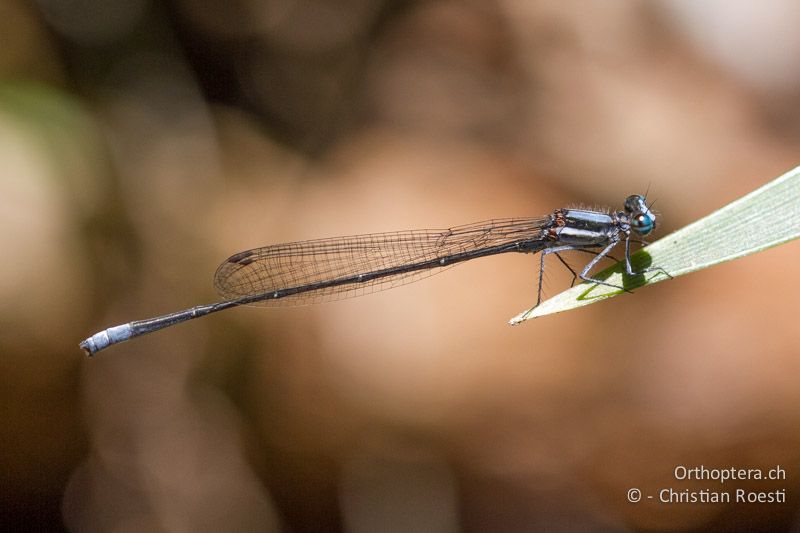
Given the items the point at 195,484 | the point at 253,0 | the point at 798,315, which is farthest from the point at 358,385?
the point at 253,0

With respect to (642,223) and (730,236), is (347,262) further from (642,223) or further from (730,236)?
(730,236)

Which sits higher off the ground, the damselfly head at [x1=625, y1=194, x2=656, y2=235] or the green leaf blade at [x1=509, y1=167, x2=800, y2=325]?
the damselfly head at [x1=625, y1=194, x2=656, y2=235]

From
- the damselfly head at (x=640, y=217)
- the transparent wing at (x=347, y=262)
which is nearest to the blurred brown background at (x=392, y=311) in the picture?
the transparent wing at (x=347, y=262)

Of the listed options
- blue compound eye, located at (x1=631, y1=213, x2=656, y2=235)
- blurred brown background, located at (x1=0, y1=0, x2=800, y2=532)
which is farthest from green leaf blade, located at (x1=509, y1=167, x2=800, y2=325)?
blurred brown background, located at (x1=0, y1=0, x2=800, y2=532)

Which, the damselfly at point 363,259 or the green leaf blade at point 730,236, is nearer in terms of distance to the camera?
the green leaf blade at point 730,236

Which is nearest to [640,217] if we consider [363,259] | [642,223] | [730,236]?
[642,223]

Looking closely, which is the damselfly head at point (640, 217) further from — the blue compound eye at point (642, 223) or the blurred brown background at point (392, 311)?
the blurred brown background at point (392, 311)

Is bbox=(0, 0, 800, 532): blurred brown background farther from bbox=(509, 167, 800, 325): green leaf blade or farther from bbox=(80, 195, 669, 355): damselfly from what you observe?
bbox=(509, 167, 800, 325): green leaf blade
